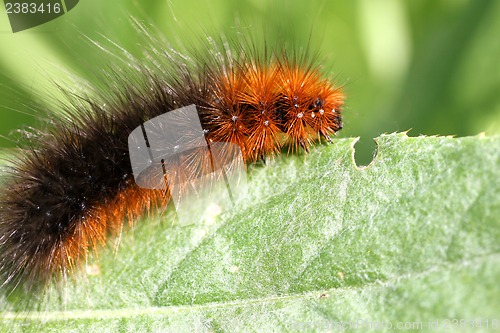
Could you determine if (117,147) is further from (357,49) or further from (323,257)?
(357,49)

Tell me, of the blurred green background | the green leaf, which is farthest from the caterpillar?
the blurred green background

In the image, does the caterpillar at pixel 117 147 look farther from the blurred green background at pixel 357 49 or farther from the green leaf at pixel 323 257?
the blurred green background at pixel 357 49

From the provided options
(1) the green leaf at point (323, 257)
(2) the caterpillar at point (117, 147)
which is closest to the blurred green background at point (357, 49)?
(2) the caterpillar at point (117, 147)

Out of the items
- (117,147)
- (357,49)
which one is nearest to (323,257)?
(117,147)

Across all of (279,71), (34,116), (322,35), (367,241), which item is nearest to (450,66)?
(322,35)

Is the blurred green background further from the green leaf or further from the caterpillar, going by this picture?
the green leaf

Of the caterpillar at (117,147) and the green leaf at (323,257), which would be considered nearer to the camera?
the green leaf at (323,257)
